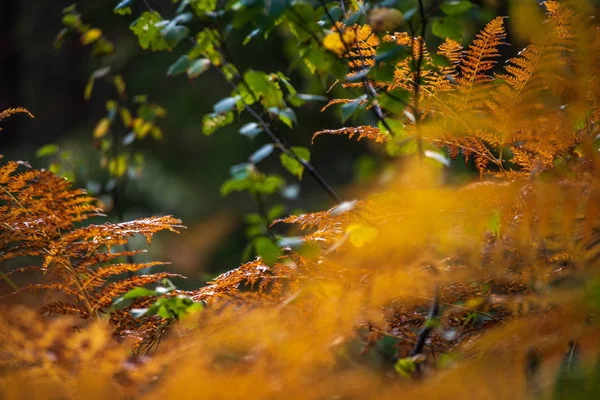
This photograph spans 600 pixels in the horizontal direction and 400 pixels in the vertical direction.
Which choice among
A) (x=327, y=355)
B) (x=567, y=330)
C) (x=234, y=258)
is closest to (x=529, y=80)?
(x=567, y=330)

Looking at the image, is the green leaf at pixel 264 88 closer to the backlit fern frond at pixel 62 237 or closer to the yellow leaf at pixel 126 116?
the backlit fern frond at pixel 62 237

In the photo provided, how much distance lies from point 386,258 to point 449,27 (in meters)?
0.35

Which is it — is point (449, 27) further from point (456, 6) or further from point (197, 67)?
point (197, 67)

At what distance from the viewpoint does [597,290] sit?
0.52m

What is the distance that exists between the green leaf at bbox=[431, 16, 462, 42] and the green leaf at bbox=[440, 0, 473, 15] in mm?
12

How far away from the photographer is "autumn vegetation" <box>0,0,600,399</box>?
588 mm

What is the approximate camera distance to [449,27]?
806 mm

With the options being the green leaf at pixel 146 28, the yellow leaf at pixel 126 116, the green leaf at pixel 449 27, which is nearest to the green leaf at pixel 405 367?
the green leaf at pixel 449 27

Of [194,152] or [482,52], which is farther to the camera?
[194,152]

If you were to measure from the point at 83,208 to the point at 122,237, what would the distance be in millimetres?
88

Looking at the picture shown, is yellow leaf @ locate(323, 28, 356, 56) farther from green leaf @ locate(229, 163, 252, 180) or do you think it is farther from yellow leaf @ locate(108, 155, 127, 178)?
yellow leaf @ locate(108, 155, 127, 178)

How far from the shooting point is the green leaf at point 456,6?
30.0 inches

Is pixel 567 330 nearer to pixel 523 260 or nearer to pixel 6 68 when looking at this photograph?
pixel 523 260

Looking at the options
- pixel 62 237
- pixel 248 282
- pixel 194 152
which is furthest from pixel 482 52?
pixel 194 152
